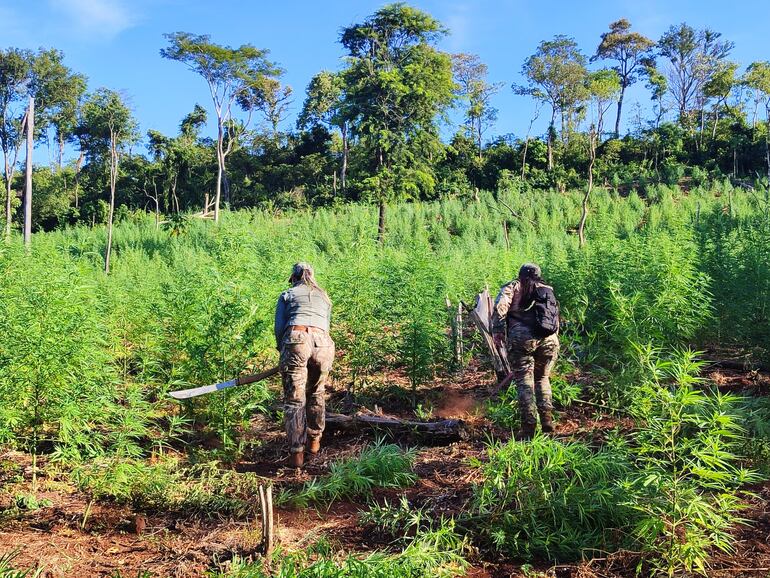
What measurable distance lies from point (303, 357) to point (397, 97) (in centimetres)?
1534

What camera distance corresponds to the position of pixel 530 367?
5688mm

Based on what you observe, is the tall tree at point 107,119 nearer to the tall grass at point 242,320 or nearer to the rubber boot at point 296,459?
the tall grass at point 242,320

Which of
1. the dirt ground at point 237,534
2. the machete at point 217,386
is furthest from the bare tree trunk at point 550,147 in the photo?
the machete at point 217,386

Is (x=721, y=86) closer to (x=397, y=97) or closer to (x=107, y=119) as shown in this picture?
(x=397, y=97)

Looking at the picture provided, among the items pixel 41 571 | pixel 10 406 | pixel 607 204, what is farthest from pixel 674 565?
pixel 607 204

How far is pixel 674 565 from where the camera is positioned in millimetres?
3400

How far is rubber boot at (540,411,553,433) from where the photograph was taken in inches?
224

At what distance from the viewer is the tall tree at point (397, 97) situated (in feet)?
63.5

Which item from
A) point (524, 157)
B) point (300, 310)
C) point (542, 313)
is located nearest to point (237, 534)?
point (300, 310)

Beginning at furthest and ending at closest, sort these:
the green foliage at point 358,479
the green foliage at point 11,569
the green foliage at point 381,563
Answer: the green foliage at point 358,479
the green foliage at point 381,563
the green foliage at point 11,569

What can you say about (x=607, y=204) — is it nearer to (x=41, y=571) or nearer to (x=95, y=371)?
(x=95, y=371)

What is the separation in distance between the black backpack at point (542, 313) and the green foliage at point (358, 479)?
1659mm

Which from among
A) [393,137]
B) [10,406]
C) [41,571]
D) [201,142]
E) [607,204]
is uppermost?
[201,142]

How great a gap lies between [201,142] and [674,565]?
1460 inches
